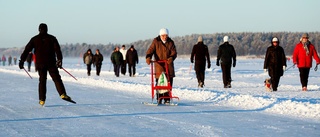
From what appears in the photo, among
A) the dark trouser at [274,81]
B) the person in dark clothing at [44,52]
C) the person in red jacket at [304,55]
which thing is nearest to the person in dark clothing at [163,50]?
the person in dark clothing at [44,52]

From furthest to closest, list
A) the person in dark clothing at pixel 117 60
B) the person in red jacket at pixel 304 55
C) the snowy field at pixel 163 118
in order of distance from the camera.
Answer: the person in dark clothing at pixel 117 60 → the person in red jacket at pixel 304 55 → the snowy field at pixel 163 118

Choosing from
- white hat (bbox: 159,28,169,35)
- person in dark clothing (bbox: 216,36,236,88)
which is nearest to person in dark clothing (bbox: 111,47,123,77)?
person in dark clothing (bbox: 216,36,236,88)

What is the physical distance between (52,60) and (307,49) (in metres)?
7.88

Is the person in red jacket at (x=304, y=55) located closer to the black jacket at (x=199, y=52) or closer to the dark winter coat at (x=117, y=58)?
Answer: the black jacket at (x=199, y=52)

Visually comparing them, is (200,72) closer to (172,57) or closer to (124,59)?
(172,57)

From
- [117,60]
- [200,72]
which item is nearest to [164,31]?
[200,72]

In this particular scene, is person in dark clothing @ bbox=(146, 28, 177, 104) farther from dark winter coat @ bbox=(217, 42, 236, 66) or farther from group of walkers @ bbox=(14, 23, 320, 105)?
dark winter coat @ bbox=(217, 42, 236, 66)

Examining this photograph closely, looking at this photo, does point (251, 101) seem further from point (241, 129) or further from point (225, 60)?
point (225, 60)


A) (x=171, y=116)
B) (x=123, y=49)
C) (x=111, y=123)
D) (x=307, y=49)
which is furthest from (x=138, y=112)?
(x=123, y=49)

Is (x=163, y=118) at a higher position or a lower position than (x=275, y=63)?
lower

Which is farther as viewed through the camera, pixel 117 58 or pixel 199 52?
pixel 117 58

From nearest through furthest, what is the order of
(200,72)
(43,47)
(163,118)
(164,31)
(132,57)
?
1. (163,118)
2. (43,47)
3. (164,31)
4. (200,72)
5. (132,57)

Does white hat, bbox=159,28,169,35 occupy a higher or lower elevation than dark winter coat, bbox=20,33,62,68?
higher

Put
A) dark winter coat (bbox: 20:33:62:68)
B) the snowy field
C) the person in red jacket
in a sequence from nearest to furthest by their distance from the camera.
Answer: the snowy field, dark winter coat (bbox: 20:33:62:68), the person in red jacket
